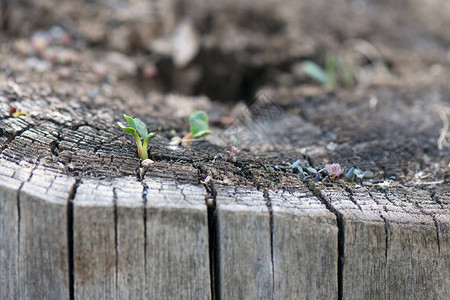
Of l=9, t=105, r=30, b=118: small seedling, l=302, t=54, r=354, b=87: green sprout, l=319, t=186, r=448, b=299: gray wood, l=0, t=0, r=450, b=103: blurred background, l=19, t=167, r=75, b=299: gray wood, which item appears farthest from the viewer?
l=302, t=54, r=354, b=87: green sprout

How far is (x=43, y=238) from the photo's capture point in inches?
54.9

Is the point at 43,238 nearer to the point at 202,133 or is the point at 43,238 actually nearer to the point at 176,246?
the point at 176,246

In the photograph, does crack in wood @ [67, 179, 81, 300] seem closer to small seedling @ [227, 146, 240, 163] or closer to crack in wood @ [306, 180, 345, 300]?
small seedling @ [227, 146, 240, 163]

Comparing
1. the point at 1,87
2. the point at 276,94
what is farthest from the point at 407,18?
the point at 1,87

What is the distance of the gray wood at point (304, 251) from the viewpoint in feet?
4.77

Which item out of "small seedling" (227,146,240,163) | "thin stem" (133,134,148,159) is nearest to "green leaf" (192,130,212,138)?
"small seedling" (227,146,240,163)

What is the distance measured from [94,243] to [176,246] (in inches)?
9.8

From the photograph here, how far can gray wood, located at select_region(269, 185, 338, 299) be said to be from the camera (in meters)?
1.45

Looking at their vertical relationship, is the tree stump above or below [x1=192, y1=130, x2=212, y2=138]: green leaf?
below

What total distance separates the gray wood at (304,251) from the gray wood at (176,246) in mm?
234

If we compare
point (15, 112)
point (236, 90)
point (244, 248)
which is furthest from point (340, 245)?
point (236, 90)

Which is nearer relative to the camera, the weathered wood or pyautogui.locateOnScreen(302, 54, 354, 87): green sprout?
the weathered wood

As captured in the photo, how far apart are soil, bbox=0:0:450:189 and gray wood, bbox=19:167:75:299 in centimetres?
14

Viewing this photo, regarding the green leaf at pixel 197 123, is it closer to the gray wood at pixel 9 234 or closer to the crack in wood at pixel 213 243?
the crack in wood at pixel 213 243
